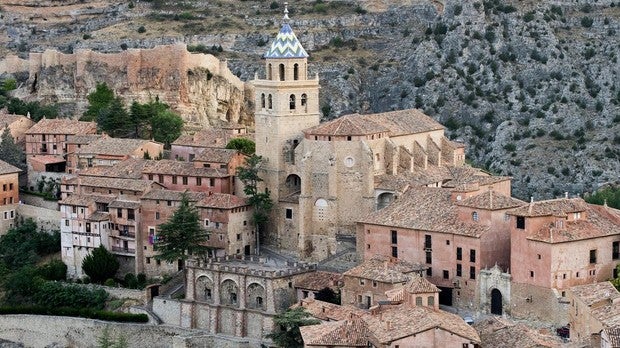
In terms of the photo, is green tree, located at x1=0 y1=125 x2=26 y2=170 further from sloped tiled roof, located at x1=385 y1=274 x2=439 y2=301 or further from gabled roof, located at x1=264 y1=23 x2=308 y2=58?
sloped tiled roof, located at x1=385 y1=274 x2=439 y2=301

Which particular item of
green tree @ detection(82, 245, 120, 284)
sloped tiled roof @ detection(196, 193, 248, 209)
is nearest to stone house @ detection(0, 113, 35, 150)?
green tree @ detection(82, 245, 120, 284)

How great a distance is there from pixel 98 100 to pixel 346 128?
27.0 meters

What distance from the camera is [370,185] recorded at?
7931cm

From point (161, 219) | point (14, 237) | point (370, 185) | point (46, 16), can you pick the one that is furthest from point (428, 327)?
point (46, 16)

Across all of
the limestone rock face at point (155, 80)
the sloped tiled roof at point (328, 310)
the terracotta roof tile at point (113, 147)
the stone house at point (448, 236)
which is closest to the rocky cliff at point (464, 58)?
the limestone rock face at point (155, 80)

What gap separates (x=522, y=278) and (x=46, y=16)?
7365 cm

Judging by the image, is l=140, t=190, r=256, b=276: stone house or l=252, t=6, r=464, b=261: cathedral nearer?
l=252, t=6, r=464, b=261: cathedral

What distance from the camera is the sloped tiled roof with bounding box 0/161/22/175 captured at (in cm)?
8990

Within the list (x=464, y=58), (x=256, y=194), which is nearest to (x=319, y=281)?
(x=256, y=194)

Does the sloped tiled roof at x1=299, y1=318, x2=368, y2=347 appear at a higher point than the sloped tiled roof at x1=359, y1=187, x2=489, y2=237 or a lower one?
lower

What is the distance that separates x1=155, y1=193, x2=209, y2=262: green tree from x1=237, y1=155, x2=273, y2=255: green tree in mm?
2755

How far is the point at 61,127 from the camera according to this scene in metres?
94.4

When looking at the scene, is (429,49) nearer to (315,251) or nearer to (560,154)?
(560,154)

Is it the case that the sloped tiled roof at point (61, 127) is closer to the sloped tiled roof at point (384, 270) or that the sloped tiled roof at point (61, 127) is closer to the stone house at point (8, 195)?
the stone house at point (8, 195)
